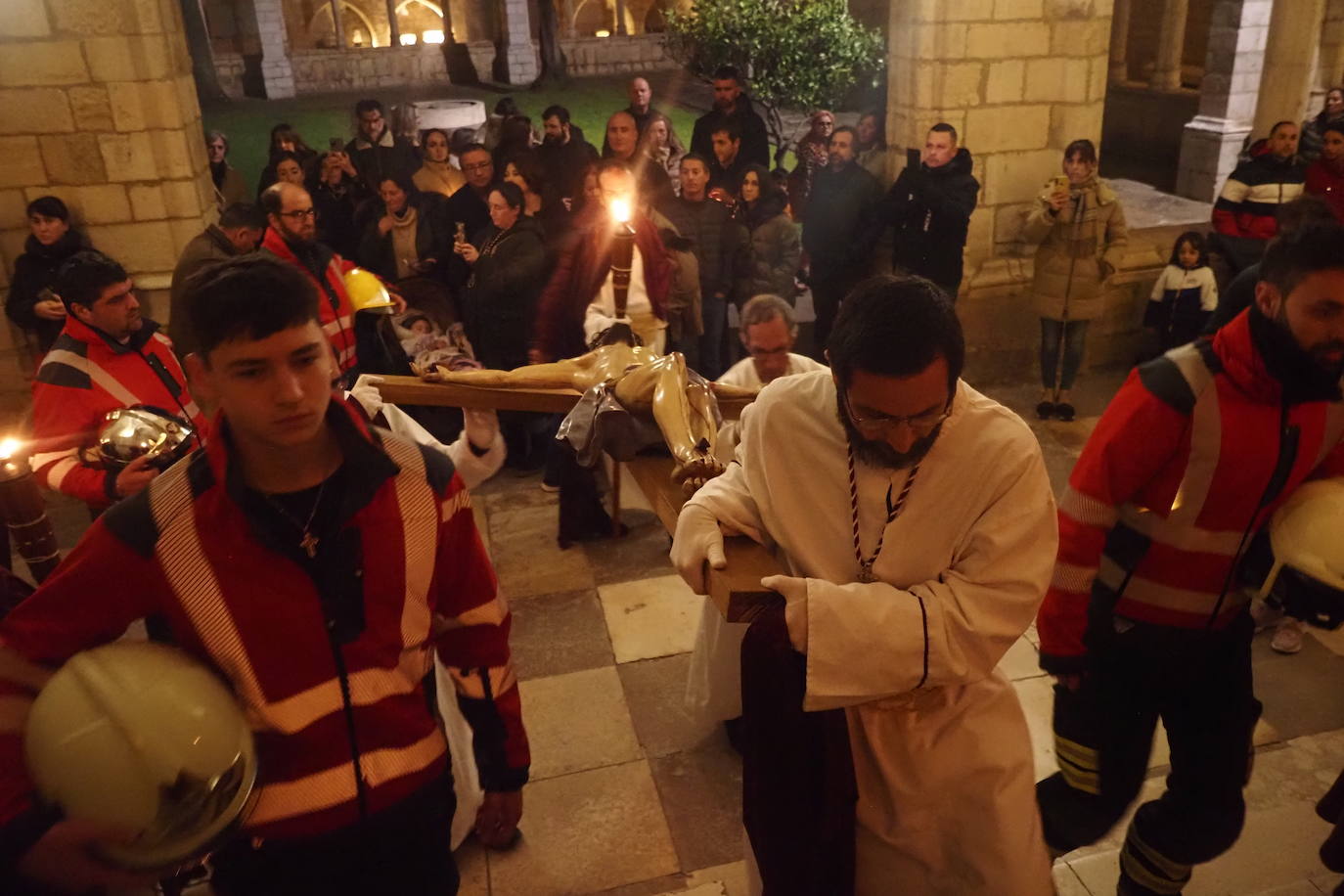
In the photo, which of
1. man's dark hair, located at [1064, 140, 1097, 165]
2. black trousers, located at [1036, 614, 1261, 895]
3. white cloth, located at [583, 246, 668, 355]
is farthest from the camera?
man's dark hair, located at [1064, 140, 1097, 165]

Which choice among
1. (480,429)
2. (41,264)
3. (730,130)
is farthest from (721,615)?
(730,130)

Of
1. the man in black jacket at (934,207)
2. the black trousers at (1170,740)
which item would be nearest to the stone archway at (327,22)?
the man in black jacket at (934,207)

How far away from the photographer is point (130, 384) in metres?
3.76

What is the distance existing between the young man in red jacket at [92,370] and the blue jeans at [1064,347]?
A: 558 centimetres

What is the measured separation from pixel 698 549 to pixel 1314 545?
148 cm

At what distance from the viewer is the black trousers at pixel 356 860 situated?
204 centimetres

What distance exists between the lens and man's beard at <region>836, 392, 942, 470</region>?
206 centimetres

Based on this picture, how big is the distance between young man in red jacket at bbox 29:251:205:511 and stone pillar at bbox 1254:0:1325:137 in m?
11.3

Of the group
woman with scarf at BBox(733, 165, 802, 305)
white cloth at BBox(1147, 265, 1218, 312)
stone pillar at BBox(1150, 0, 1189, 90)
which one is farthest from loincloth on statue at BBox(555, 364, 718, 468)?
stone pillar at BBox(1150, 0, 1189, 90)

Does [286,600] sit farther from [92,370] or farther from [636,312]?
[636,312]

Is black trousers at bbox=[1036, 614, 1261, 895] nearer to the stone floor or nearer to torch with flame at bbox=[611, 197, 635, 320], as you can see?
the stone floor

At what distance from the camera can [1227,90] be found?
12.4 metres

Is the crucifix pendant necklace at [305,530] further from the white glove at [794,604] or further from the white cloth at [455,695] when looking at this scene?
the white cloth at [455,695]

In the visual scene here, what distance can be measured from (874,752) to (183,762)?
136cm
